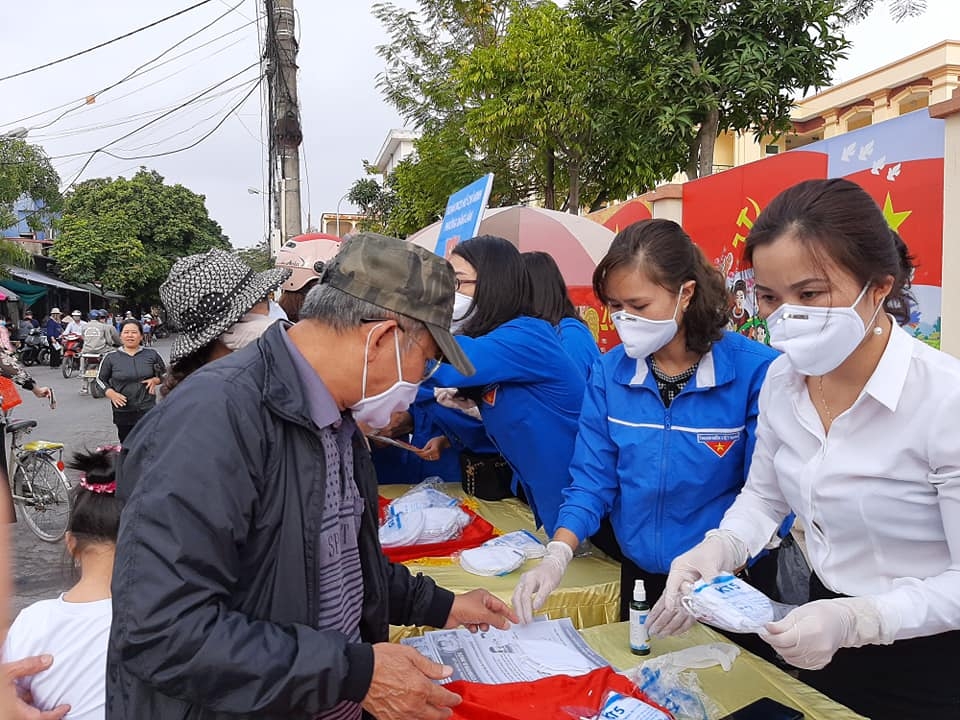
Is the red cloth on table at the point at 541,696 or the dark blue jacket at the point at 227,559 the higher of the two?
the dark blue jacket at the point at 227,559

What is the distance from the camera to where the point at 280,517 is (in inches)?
41.5

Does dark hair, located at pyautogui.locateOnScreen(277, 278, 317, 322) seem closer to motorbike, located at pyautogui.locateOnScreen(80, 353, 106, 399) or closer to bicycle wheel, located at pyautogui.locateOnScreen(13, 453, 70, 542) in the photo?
bicycle wheel, located at pyautogui.locateOnScreen(13, 453, 70, 542)

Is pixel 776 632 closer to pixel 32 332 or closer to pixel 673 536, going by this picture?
pixel 673 536

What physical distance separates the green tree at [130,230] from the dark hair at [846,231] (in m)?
31.7

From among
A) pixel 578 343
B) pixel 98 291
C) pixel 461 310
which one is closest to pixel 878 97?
pixel 578 343

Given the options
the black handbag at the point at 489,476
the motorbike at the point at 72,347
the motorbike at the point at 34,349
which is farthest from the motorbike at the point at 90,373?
the black handbag at the point at 489,476

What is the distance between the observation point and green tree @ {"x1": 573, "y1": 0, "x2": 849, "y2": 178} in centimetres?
665

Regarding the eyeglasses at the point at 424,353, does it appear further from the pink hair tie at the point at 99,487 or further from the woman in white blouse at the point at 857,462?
the pink hair tie at the point at 99,487

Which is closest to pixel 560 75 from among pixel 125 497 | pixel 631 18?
pixel 631 18

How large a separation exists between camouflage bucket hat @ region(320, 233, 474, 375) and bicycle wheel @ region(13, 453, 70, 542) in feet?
16.1

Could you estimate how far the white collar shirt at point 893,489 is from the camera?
1.13 metres

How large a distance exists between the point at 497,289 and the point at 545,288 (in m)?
0.18

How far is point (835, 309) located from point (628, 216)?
6.65m

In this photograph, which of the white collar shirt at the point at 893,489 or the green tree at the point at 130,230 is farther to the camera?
the green tree at the point at 130,230
